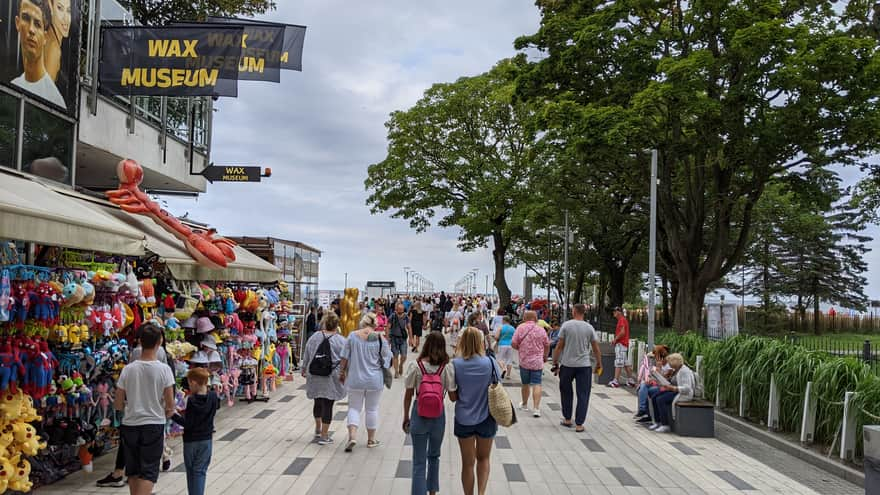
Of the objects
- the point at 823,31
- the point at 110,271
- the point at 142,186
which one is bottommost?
the point at 110,271

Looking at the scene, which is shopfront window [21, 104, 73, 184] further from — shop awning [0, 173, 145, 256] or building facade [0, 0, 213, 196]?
shop awning [0, 173, 145, 256]

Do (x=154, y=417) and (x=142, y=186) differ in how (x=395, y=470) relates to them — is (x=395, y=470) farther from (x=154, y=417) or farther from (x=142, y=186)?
(x=142, y=186)

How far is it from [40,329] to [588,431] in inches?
299

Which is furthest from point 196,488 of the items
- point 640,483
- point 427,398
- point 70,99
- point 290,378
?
point 290,378

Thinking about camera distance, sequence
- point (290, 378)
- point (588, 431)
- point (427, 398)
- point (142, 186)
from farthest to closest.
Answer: point (142, 186)
point (290, 378)
point (588, 431)
point (427, 398)

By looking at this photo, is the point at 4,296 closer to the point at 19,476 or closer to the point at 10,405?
the point at 10,405

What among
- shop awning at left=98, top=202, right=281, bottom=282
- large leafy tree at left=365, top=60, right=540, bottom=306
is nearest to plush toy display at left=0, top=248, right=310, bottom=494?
shop awning at left=98, top=202, right=281, bottom=282

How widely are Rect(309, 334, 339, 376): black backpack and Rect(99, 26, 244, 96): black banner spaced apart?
5.00 meters

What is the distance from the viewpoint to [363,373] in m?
9.13

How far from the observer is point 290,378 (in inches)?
638

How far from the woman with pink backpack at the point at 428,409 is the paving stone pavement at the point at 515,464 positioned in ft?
3.01

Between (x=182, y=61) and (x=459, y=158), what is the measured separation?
30.3m

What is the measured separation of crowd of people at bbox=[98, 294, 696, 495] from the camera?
587cm

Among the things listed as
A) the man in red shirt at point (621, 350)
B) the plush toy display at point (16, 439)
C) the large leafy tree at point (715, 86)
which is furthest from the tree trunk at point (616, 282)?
the plush toy display at point (16, 439)
